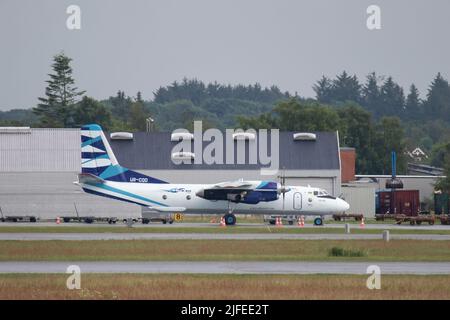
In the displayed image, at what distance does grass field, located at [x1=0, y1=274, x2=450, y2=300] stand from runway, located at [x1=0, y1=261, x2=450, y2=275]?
5.24 ft

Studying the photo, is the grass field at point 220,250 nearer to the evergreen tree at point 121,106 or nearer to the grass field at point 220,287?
the grass field at point 220,287

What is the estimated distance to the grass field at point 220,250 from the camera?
36.4m

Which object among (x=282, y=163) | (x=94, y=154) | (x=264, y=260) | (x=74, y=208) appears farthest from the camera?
(x=282, y=163)

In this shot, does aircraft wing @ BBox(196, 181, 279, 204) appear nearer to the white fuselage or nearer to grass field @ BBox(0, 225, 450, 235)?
the white fuselage

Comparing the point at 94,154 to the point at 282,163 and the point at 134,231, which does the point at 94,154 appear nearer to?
the point at 134,231

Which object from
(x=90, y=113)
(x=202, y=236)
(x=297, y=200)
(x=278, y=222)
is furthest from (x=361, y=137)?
(x=202, y=236)

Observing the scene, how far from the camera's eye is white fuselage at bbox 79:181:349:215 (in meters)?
61.1

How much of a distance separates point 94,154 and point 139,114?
11594cm

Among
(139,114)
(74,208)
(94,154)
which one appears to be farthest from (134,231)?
(139,114)

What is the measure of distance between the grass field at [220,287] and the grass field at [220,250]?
7.06 m

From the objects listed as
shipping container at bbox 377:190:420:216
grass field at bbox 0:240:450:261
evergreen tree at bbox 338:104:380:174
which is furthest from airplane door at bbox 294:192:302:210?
evergreen tree at bbox 338:104:380:174

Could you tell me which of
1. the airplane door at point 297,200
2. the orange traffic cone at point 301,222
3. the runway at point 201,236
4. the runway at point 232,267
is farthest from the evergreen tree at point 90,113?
the runway at point 232,267

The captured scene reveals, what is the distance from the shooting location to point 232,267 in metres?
32.6

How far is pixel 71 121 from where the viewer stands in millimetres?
135625
